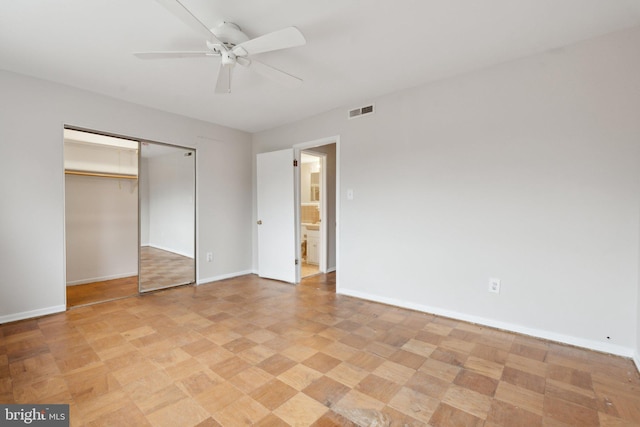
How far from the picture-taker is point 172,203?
4.23m

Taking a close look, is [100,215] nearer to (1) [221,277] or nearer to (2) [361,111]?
(1) [221,277]

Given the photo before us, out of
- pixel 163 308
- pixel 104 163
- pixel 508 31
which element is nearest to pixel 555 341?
pixel 508 31

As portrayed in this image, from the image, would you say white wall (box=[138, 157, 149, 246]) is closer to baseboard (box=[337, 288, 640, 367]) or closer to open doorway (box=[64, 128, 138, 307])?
open doorway (box=[64, 128, 138, 307])

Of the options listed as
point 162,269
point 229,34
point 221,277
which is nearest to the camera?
point 229,34

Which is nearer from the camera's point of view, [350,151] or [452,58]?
[452,58]

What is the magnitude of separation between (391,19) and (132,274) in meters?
5.09

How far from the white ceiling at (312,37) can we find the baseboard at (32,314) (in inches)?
93.3

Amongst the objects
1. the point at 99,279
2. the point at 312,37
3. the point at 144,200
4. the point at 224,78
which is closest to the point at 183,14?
the point at 224,78

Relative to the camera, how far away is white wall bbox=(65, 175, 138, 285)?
4.13 metres

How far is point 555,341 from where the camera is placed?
2381 millimetres

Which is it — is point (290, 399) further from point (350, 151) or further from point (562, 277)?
point (350, 151)

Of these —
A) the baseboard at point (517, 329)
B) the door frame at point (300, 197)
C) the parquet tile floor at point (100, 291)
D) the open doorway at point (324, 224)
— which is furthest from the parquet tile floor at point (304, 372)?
the open doorway at point (324, 224)

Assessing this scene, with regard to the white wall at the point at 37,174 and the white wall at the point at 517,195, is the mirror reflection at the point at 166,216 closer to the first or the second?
the white wall at the point at 37,174

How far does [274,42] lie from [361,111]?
1800 millimetres
